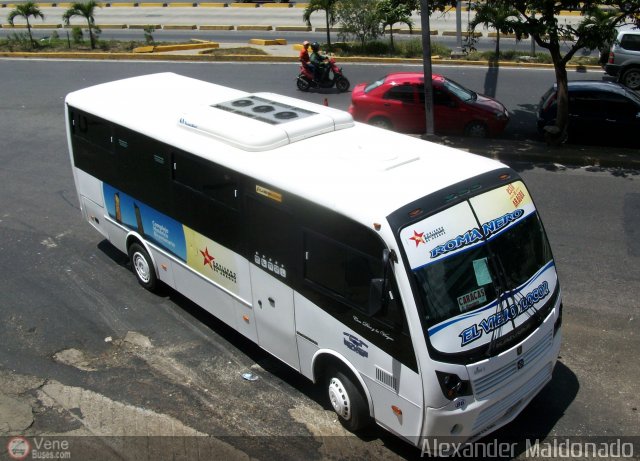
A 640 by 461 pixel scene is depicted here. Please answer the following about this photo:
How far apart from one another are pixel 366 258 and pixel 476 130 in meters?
10.8

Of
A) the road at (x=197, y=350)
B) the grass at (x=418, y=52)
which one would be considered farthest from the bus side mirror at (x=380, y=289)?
the grass at (x=418, y=52)

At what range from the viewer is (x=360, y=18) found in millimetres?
25953

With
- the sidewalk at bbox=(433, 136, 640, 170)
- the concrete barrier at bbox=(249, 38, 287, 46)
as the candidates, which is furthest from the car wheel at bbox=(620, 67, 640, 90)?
the concrete barrier at bbox=(249, 38, 287, 46)

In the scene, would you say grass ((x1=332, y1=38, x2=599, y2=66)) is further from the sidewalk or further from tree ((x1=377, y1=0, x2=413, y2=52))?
the sidewalk

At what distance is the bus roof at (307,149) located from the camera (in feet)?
21.5

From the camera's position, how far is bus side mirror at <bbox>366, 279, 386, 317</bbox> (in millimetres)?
6102

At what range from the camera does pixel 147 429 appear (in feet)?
24.0

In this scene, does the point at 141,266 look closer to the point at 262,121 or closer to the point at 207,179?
the point at 207,179

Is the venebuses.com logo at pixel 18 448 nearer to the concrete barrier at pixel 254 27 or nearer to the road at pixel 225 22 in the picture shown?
the road at pixel 225 22

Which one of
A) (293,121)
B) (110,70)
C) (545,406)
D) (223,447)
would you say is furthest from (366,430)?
(110,70)

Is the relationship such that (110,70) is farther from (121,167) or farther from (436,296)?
(436,296)

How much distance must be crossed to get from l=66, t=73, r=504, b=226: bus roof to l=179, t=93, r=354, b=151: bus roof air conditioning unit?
0.01 meters

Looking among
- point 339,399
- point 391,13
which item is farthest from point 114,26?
point 339,399

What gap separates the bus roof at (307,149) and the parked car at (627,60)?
14.5 meters
